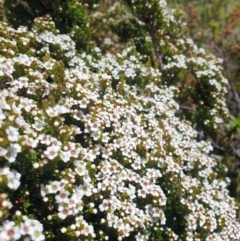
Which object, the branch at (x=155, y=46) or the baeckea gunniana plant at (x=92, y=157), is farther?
the branch at (x=155, y=46)

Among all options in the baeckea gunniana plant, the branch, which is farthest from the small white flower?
the branch

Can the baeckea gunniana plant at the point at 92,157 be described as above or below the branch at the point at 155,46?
below

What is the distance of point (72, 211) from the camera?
3756 millimetres

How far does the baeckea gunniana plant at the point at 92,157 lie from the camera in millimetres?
3779

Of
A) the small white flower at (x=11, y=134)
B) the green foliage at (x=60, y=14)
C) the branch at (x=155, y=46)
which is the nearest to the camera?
the small white flower at (x=11, y=134)

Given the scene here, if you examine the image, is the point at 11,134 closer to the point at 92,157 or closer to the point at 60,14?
the point at 92,157

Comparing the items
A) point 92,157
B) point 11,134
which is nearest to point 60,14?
point 92,157

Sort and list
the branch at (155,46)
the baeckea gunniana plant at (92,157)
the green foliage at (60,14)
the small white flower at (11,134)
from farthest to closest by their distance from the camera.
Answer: the branch at (155,46)
the green foliage at (60,14)
the baeckea gunniana plant at (92,157)
the small white flower at (11,134)

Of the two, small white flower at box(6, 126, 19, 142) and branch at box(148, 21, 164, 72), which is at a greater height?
branch at box(148, 21, 164, 72)

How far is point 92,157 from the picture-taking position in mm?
4352

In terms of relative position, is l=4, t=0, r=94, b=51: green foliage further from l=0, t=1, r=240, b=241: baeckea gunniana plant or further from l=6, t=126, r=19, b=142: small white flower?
l=6, t=126, r=19, b=142: small white flower

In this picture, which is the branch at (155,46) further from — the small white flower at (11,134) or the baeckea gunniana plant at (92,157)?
the small white flower at (11,134)

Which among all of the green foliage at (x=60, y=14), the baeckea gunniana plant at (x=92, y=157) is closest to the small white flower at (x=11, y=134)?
the baeckea gunniana plant at (x=92, y=157)

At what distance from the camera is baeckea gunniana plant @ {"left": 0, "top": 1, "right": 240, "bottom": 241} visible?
3779 mm
